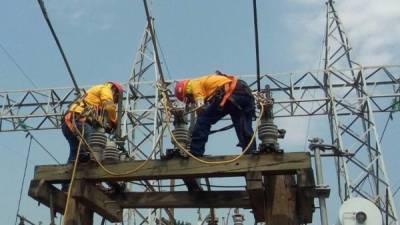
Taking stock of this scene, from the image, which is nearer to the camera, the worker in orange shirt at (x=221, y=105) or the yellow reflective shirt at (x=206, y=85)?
the worker in orange shirt at (x=221, y=105)

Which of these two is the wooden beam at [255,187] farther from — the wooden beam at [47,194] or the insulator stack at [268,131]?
the wooden beam at [47,194]

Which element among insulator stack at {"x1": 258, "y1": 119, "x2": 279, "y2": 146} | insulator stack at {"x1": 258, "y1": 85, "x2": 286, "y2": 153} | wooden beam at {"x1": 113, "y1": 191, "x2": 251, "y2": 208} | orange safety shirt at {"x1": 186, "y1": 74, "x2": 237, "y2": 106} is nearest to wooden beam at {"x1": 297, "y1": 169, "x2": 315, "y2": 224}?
insulator stack at {"x1": 258, "y1": 85, "x2": 286, "y2": 153}

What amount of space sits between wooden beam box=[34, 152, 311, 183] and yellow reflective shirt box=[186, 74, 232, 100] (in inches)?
39.5

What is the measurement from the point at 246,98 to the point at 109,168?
1.64 m

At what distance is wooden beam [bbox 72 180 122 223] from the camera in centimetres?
598

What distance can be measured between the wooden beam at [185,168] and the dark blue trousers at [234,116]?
57 centimetres

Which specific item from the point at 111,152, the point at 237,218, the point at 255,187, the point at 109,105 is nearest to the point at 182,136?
the point at 111,152

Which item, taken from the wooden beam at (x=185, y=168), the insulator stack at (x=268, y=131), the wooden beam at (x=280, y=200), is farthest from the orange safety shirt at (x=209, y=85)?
the wooden beam at (x=280, y=200)

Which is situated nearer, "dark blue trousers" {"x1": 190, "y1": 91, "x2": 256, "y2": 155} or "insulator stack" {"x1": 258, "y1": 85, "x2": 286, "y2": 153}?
"insulator stack" {"x1": 258, "y1": 85, "x2": 286, "y2": 153}

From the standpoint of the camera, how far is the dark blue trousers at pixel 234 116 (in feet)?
21.2

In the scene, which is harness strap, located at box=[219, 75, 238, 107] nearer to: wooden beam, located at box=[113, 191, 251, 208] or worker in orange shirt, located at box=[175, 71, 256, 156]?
worker in orange shirt, located at box=[175, 71, 256, 156]

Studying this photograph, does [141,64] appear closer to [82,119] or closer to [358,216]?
[82,119]

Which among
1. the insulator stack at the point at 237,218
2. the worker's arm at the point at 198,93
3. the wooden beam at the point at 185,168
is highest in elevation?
the worker's arm at the point at 198,93

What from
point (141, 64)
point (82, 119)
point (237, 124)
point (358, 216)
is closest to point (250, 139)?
point (237, 124)
